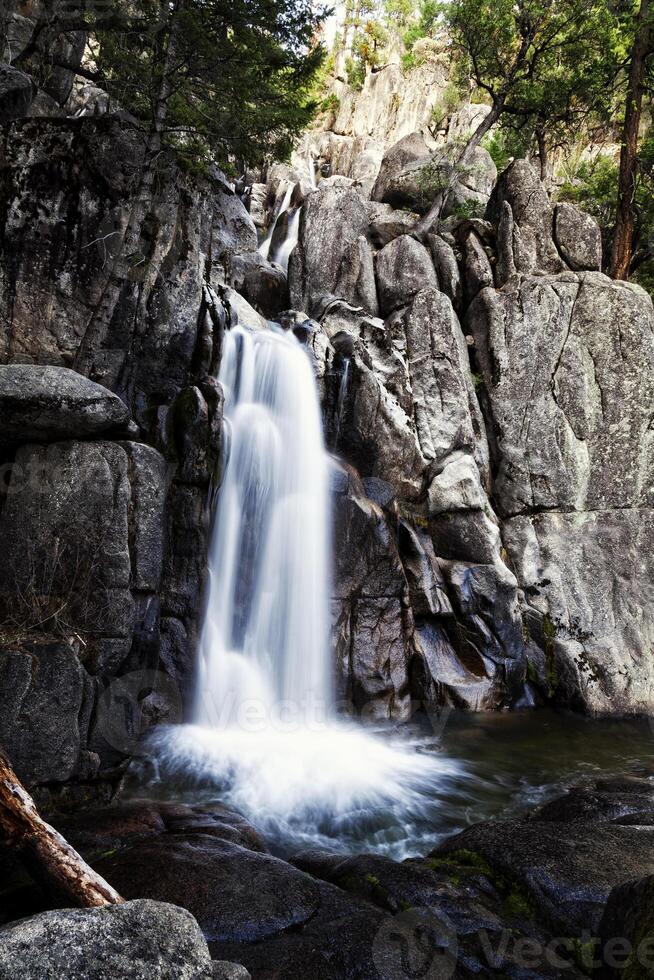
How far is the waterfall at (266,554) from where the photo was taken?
9.99m

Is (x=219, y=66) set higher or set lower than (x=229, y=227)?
higher

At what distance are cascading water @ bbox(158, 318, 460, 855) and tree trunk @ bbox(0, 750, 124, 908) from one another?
2.91 meters

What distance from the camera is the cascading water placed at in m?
7.25

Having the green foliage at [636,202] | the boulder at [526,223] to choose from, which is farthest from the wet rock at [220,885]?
the green foliage at [636,202]

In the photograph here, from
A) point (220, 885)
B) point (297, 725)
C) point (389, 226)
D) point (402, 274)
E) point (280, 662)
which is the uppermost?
point (389, 226)

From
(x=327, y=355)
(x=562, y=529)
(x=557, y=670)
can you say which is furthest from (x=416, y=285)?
(x=557, y=670)

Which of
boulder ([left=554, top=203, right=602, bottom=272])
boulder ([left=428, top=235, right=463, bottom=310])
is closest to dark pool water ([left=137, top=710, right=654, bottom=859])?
boulder ([left=428, top=235, right=463, bottom=310])

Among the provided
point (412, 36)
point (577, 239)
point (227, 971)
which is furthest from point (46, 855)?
point (412, 36)

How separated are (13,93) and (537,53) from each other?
50.8 ft

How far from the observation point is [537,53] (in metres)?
18.3

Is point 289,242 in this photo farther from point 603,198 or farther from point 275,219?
point 603,198

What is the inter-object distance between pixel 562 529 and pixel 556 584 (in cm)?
137

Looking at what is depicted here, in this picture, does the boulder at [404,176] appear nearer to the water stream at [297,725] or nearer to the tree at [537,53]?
the tree at [537,53]

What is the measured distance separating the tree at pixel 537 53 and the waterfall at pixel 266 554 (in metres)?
9.60
